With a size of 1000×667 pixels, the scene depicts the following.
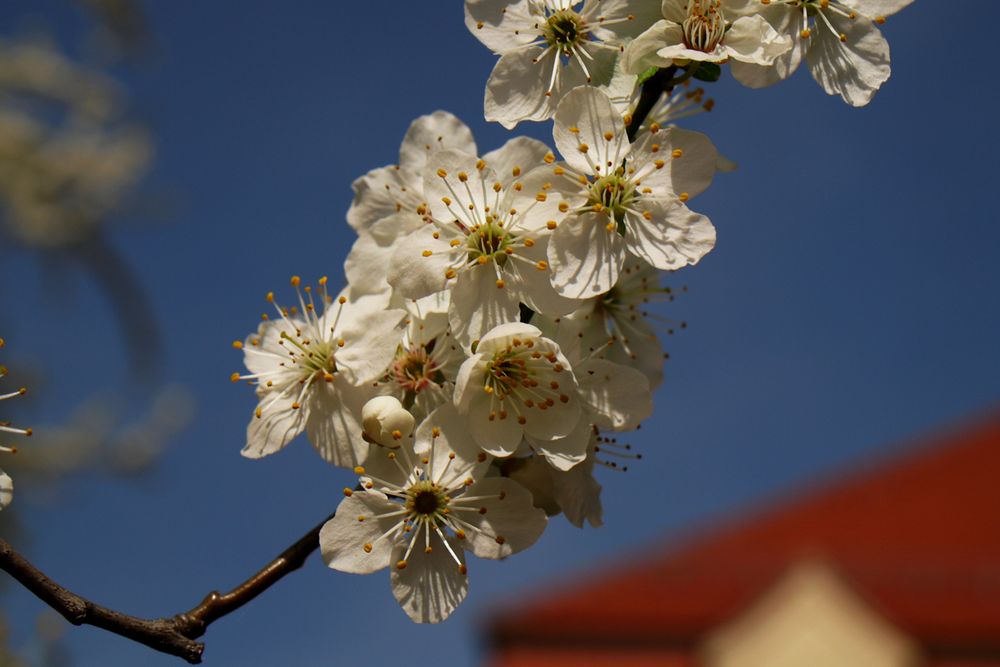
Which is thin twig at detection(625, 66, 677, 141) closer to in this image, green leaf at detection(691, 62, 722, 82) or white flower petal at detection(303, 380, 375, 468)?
green leaf at detection(691, 62, 722, 82)

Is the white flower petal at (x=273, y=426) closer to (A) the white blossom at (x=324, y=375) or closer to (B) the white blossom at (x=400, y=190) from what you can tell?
(A) the white blossom at (x=324, y=375)

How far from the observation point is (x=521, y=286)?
103 cm

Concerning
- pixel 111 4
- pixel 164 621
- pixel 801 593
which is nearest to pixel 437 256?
pixel 164 621

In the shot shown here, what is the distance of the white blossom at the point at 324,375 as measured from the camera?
1.07 metres

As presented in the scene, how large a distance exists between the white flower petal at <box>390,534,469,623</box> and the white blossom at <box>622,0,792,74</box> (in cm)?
52

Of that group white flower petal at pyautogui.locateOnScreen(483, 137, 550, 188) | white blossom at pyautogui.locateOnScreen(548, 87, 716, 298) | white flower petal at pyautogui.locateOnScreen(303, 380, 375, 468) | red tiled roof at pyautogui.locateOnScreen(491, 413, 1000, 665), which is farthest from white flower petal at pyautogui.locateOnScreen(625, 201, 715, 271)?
red tiled roof at pyautogui.locateOnScreen(491, 413, 1000, 665)

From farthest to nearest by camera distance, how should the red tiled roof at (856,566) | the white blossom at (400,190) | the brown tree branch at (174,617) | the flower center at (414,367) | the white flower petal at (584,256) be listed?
the red tiled roof at (856,566) → the white blossom at (400,190) → the flower center at (414,367) → the white flower petal at (584,256) → the brown tree branch at (174,617)

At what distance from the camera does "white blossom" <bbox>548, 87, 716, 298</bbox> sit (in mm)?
991

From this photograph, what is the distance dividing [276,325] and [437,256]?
28cm

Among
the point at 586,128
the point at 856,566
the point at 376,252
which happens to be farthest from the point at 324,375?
the point at 856,566

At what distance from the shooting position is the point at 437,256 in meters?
1.06

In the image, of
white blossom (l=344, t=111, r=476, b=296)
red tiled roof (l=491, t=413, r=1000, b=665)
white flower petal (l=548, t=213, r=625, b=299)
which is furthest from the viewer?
red tiled roof (l=491, t=413, r=1000, b=665)

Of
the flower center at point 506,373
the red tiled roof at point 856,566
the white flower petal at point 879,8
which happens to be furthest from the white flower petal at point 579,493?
the red tiled roof at point 856,566

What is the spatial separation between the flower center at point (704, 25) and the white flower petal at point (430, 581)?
537mm
